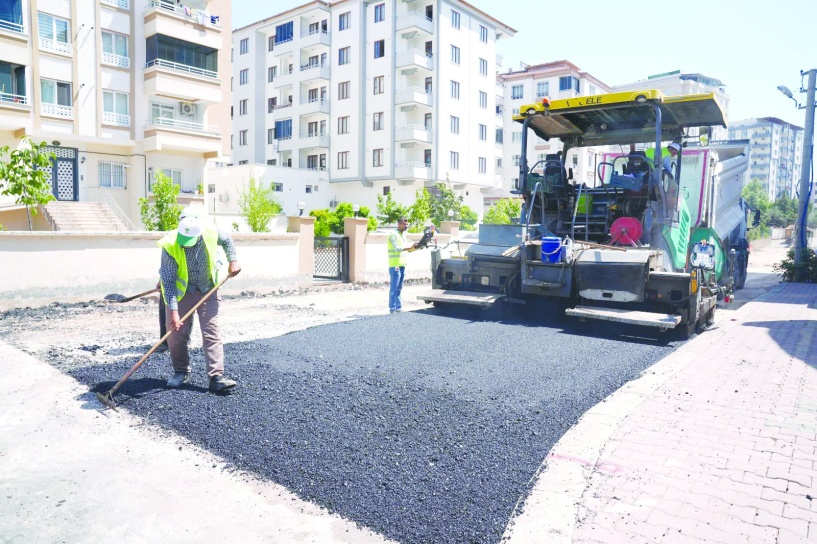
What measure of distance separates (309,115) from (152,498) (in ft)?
130

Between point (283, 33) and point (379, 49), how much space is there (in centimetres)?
874

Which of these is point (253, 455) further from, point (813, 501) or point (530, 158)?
point (530, 158)

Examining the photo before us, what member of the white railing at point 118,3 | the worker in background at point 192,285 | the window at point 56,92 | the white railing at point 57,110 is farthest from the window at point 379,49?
the worker in background at point 192,285

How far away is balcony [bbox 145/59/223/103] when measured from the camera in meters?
26.0

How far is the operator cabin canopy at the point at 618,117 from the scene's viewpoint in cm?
766

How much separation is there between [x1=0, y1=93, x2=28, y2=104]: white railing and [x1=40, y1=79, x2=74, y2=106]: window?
876 millimetres

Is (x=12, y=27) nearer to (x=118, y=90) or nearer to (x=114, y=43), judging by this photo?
(x=114, y=43)

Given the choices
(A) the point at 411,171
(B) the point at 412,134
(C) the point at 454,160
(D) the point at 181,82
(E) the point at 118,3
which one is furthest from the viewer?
(C) the point at 454,160

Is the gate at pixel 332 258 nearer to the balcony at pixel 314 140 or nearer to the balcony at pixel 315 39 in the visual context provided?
the balcony at pixel 314 140

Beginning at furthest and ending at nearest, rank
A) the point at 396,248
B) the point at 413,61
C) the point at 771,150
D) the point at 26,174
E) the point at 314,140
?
the point at 771,150
the point at 314,140
the point at 413,61
the point at 26,174
the point at 396,248

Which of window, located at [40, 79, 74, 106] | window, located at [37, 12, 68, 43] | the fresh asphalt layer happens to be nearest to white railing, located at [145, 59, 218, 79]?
window, located at [37, 12, 68, 43]

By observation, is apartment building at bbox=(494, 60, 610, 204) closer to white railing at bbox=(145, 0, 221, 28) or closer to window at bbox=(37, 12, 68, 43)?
white railing at bbox=(145, 0, 221, 28)

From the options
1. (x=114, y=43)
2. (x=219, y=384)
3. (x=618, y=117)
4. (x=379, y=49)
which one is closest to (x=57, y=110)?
(x=114, y=43)

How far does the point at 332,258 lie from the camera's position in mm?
15383
